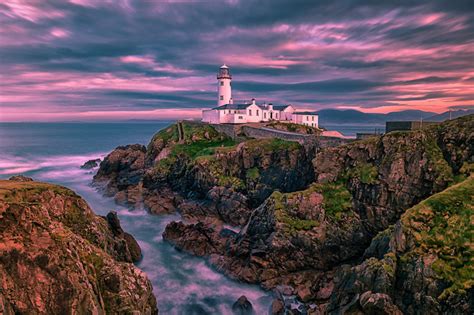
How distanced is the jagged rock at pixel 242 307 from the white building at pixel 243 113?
53.4 m

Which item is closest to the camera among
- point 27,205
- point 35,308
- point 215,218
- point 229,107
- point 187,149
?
point 35,308

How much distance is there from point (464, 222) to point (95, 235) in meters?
23.8

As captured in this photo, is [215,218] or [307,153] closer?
[215,218]

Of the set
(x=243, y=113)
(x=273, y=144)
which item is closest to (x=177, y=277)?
(x=273, y=144)

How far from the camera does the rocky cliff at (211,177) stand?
43.7 meters

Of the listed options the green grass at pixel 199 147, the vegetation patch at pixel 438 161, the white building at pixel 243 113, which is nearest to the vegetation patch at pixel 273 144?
the green grass at pixel 199 147

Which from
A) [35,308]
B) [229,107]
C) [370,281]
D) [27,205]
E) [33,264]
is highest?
[229,107]

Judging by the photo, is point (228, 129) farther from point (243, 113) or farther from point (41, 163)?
point (41, 163)

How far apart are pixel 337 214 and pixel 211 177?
2177 cm

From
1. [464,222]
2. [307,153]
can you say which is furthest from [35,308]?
[307,153]

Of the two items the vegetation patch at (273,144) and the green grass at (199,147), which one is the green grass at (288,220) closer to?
the vegetation patch at (273,144)

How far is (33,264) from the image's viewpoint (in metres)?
14.5

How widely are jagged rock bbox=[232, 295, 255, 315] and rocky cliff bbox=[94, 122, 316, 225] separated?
50.9 feet

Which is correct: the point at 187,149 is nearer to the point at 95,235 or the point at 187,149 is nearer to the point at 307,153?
the point at 307,153
